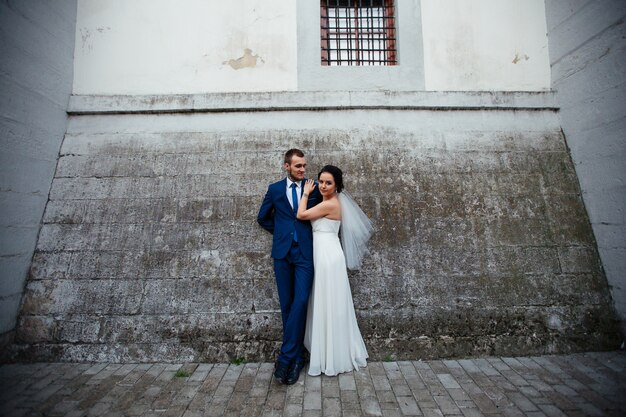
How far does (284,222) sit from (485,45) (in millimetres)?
4445

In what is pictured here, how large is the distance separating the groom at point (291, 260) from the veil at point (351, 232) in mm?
352

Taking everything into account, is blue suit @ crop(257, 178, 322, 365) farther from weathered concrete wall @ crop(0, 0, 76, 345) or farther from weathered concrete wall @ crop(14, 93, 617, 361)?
weathered concrete wall @ crop(0, 0, 76, 345)

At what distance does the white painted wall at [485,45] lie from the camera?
15.8 ft

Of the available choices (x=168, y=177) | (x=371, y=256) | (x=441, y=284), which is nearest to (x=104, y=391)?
(x=168, y=177)

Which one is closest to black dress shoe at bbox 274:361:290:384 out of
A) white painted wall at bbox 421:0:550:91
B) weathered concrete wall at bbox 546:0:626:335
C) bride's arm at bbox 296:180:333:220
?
bride's arm at bbox 296:180:333:220

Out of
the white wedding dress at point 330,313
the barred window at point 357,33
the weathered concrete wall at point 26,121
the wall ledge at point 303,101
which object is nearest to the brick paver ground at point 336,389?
the white wedding dress at point 330,313

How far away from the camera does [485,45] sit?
4.86 metres

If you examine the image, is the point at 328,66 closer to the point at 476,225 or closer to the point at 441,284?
the point at 476,225

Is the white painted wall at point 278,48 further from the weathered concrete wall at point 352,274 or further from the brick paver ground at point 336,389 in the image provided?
the brick paver ground at point 336,389

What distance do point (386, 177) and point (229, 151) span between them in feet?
7.79

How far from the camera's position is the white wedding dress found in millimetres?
3322

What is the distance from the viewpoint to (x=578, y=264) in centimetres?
403

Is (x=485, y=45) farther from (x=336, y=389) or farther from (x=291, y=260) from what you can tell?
(x=336, y=389)

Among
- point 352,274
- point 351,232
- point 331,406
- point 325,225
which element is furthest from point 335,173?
point 331,406
